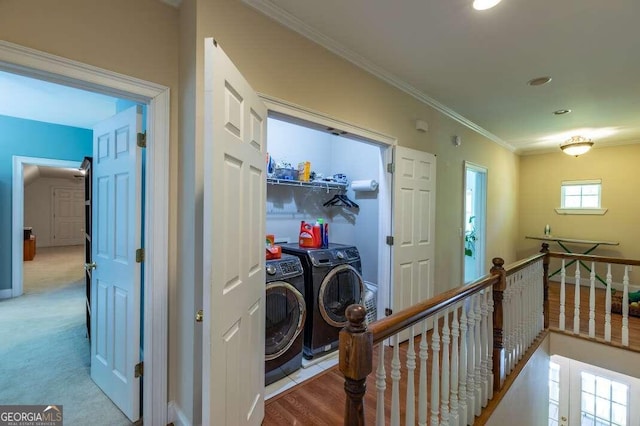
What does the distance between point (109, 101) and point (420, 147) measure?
3454 millimetres

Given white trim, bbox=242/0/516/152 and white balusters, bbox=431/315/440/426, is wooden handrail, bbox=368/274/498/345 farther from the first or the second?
white trim, bbox=242/0/516/152

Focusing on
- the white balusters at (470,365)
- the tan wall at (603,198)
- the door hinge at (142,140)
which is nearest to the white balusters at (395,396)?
the white balusters at (470,365)

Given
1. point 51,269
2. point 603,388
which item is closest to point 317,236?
point 603,388

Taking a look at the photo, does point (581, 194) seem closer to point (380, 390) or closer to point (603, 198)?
point (603, 198)

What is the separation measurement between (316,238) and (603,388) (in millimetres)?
5095

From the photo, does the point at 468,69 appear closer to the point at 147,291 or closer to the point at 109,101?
the point at 147,291

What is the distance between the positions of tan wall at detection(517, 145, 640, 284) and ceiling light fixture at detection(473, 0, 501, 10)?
5224mm

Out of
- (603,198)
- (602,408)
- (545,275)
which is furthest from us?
(603,198)

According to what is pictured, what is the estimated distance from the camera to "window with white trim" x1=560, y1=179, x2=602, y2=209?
16.8 ft

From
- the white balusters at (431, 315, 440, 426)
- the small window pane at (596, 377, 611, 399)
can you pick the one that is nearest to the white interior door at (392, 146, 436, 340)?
the white balusters at (431, 315, 440, 426)

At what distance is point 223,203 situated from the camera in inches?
46.9

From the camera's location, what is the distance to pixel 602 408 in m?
4.20

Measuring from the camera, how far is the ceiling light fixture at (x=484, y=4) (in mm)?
1646

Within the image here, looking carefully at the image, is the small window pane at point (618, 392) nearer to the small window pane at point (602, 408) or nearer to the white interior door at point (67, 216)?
the small window pane at point (602, 408)
